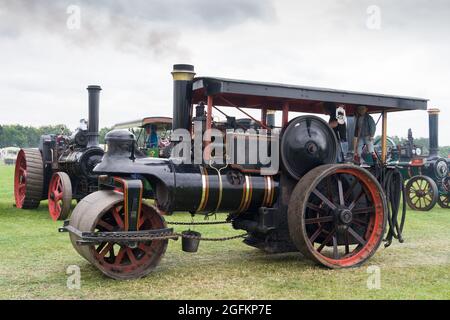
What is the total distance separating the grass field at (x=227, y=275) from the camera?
13.5 ft

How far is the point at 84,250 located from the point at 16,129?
245 ft

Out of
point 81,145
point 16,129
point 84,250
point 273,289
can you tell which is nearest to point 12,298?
point 84,250

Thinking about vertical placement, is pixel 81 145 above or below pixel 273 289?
above

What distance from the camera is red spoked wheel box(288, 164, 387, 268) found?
4.95 meters

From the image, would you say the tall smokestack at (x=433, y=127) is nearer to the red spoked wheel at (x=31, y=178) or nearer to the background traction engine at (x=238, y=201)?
the background traction engine at (x=238, y=201)

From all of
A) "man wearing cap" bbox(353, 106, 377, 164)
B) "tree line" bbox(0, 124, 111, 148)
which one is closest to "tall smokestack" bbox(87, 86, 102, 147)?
"man wearing cap" bbox(353, 106, 377, 164)

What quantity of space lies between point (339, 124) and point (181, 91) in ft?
5.97

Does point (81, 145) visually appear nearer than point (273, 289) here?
No

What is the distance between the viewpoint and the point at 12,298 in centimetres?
394

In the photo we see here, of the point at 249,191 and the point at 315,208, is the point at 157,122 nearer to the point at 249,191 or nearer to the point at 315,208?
the point at 249,191

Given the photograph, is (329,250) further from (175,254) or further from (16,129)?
(16,129)

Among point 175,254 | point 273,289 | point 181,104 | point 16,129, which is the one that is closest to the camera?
point 273,289

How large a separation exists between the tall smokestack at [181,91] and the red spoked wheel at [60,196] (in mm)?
4356
